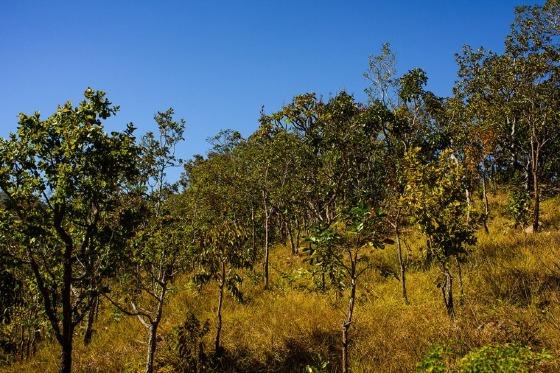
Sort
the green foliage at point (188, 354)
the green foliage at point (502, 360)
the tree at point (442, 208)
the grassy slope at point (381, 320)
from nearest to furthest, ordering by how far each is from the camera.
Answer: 1. the green foliage at point (502, 360)
2. the grassy slope at point (381, 320)
3. the green foliage at point (188, 354)
4. the tree at point (442, 208)

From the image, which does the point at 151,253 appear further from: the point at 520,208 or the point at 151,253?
the point at 520,208

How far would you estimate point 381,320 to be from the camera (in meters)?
12.3

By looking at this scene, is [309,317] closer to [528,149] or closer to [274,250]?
[274,250]

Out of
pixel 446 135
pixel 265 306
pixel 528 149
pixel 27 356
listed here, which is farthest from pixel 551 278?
pixel 528 149

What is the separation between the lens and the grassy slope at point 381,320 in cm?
983

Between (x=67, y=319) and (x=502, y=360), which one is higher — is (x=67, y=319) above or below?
above

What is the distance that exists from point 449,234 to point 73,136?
1024cm

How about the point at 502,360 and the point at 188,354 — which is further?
the point at 188,354

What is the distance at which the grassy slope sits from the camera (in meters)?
9.83

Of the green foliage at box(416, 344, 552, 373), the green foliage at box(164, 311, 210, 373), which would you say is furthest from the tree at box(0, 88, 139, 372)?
the green foliage at box(416, 344, 552, 373)

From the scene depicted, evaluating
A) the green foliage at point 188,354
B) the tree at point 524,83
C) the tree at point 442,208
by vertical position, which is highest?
the tree at point 524,83

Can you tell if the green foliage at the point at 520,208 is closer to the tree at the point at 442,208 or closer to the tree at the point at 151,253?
the tree at the point at 442,208

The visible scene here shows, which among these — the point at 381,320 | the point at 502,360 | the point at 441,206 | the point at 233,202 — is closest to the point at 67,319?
the point at 381,320

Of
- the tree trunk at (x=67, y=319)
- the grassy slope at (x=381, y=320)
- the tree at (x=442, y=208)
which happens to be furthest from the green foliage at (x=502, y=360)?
the tree trunk at (x=67, y=319)
